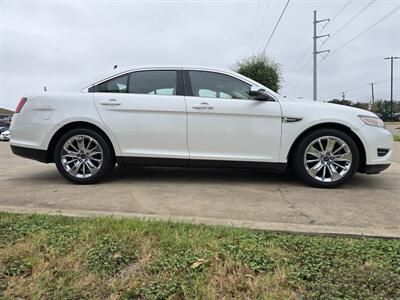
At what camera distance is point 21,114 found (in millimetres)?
4828

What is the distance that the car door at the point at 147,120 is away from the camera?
4.70m

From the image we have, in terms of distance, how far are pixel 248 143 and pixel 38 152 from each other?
2.68 metres

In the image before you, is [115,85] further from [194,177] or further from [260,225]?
[260,225]

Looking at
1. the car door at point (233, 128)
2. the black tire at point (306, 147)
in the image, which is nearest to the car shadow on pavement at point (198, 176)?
the black tire at point (306, 147)

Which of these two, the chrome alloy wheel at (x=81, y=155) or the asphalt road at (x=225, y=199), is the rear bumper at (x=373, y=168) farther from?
the chrome alloy wheel at (x=81, y=155)

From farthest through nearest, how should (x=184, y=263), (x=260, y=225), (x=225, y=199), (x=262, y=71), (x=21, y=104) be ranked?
(x=262, y=71) → (x=21, y=104) → (x=225, y=199) → (x=260, y=225) → (x=184, y=263)

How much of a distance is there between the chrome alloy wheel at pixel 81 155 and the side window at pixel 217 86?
146 centimetres

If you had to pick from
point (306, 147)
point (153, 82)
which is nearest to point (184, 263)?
point (306, 147)

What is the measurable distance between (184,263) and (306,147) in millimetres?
2789

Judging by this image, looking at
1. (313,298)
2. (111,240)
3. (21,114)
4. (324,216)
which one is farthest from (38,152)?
(313,298)

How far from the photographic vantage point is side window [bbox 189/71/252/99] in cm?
477

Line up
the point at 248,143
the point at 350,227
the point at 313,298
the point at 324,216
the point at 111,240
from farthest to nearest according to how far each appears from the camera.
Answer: the point at 248,143 < the point at 324,216 < the point at 350,227 < the point at 111,240 < the point at 313,298

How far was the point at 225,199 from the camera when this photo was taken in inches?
157

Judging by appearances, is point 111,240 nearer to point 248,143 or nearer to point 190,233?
point 190,233
